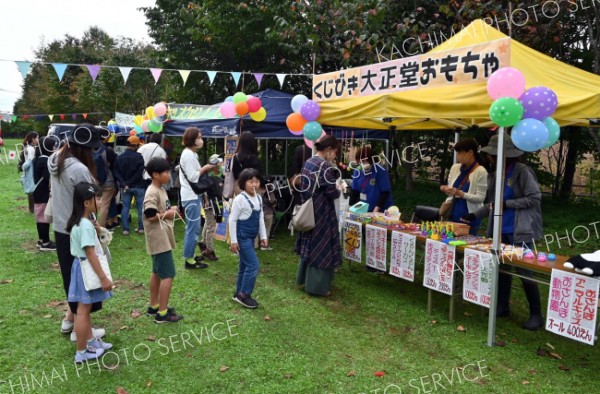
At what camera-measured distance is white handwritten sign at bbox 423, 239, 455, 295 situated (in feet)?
13.5

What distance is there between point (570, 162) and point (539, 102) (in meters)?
9.34

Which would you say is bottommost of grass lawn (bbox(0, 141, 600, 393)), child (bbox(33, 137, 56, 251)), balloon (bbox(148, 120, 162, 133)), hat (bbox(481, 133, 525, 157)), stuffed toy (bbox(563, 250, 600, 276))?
grass lawn (bbox(0, 141, 600, 393))

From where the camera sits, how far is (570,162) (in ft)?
36.4

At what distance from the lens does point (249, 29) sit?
12.4 m

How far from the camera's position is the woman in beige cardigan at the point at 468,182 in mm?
4648

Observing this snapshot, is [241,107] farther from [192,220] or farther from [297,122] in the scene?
[192,220]

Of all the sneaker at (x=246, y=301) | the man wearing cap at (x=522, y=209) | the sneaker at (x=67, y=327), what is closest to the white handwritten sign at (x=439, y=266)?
the man wearing cap at (x=522, y=209)

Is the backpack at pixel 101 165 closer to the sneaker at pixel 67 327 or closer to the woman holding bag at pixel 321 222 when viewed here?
the sneaker at pixel 67 327

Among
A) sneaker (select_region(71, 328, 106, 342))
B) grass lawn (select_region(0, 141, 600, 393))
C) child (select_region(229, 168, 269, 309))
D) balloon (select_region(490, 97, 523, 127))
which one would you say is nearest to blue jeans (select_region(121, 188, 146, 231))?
grass lawn (select_region(0, 141, 600, 393))

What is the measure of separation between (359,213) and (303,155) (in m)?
1.86

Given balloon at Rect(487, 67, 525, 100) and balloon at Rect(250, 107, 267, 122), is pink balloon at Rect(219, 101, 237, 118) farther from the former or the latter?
balloon at Rect(487, 67, 525, 100)

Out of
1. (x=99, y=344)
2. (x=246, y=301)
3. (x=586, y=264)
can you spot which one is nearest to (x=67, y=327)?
(x=99, y=344)

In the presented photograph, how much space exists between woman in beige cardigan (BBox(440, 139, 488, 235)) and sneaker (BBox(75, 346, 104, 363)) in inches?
139

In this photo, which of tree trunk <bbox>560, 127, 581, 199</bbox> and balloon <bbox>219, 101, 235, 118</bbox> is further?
tree trunk <bbox>560, 127, 581, 199</bbox>
